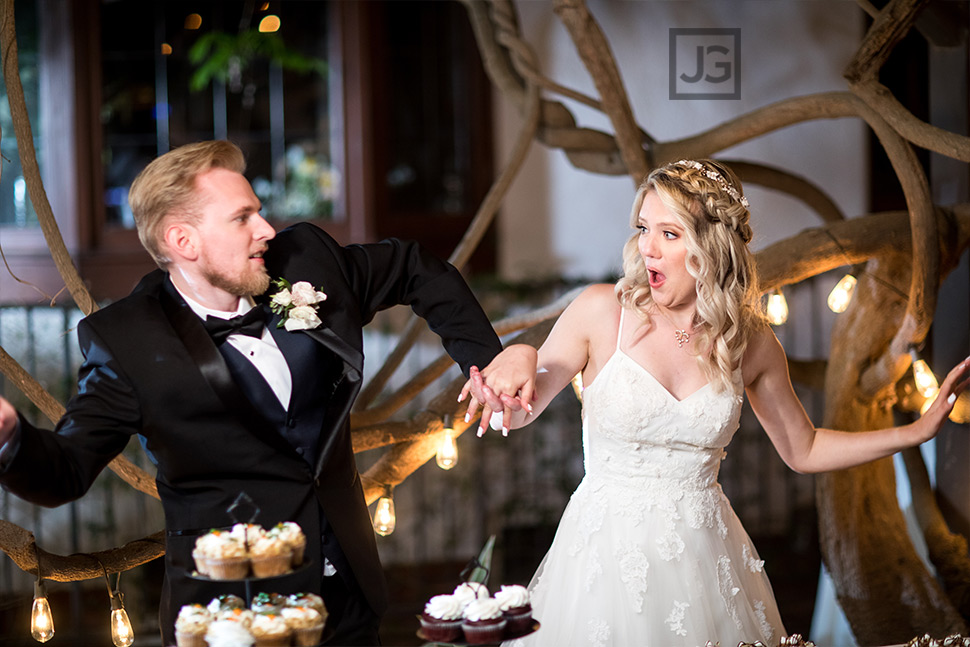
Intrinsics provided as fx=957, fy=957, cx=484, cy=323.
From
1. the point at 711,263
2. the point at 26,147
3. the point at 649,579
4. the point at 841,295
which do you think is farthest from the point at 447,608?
the point at 841,295

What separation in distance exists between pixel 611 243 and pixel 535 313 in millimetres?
2387

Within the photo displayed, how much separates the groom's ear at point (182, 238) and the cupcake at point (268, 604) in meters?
0.73

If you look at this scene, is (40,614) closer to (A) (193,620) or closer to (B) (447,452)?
(A) (193,620)

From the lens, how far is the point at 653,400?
2.38 metres

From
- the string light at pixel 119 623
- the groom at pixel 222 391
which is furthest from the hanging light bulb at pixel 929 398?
the string light at pixel 119 623

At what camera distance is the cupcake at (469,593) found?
176 cm

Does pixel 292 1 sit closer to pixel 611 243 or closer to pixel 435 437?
pixel 611 243

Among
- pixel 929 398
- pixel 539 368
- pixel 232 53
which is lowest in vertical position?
pixel 929 398

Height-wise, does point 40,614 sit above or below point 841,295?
below

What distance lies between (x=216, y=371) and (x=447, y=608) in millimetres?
692

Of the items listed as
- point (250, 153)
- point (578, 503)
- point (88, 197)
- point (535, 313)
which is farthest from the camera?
point (250, 153)

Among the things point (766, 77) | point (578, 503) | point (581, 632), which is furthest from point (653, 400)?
point (766, 77)

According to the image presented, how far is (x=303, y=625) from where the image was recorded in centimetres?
171
